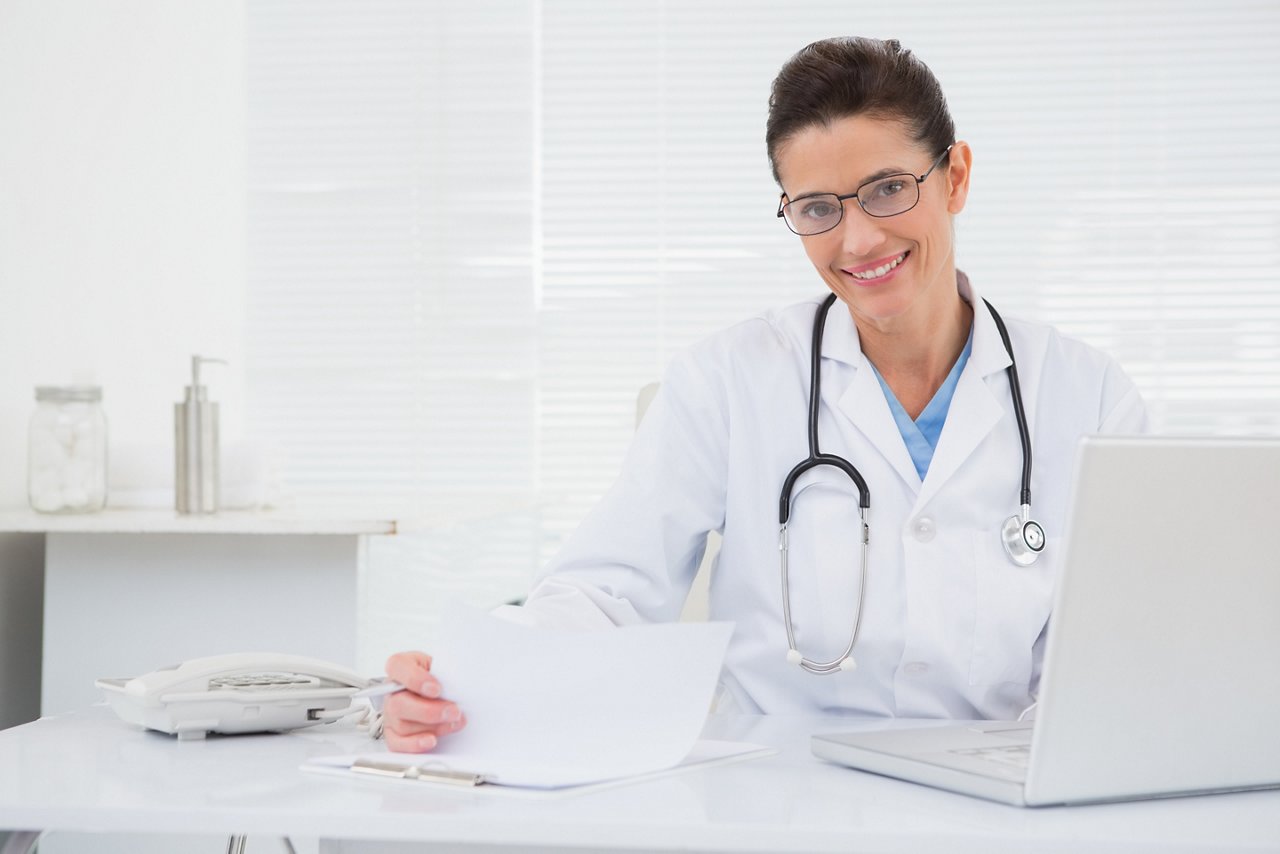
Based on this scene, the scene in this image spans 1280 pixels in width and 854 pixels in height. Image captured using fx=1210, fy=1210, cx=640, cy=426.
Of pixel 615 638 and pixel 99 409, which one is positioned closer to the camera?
pixel 615 638

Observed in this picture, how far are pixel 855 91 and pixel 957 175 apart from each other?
0.61ft

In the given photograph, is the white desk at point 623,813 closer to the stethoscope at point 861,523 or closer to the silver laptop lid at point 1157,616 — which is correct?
the silver laptop lid at point 1157,616

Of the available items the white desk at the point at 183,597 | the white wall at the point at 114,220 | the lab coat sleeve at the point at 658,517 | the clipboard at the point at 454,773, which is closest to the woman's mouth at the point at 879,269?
the lab coat sleeve at the point at 658,517

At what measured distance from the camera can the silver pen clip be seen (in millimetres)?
819

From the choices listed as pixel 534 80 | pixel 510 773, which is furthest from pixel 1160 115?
pixel 510 773

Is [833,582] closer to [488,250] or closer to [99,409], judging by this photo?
[99,409]

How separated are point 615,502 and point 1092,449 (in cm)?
70

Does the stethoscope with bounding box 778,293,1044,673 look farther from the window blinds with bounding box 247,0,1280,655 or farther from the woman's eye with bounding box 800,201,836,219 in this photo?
the window blinds with bounding box 247,0,1280,655

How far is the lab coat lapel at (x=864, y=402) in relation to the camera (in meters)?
1.33

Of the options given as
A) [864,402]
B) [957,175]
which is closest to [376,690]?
[864,402]

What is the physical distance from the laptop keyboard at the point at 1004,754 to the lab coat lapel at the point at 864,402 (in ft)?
1.53

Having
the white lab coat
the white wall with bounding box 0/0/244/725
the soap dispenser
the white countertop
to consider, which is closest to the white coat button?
the white lab coat

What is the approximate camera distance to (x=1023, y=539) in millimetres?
1262

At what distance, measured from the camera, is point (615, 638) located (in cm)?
86
